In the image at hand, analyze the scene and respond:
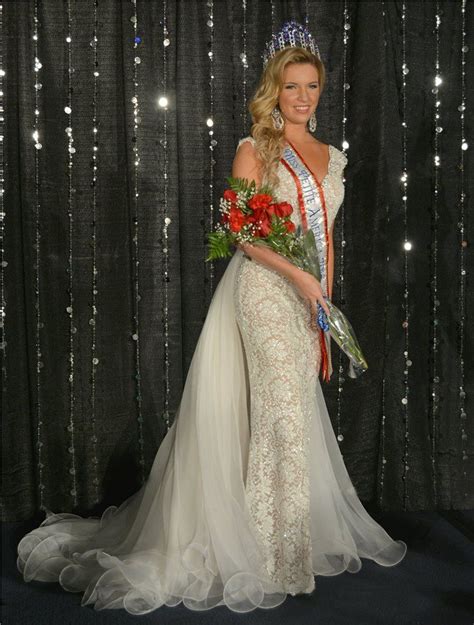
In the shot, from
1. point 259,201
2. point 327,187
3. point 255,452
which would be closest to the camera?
point 259,201

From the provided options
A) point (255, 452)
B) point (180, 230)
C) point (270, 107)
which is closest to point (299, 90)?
point (270, 107)

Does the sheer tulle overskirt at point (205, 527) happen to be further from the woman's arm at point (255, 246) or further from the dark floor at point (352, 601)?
the woman's arm at point (255, 246)

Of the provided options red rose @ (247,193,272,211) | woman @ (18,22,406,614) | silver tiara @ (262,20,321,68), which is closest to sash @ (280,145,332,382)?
woman @ (18,22,406,614)

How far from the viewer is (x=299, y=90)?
316 cm

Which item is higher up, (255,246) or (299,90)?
(299,90)

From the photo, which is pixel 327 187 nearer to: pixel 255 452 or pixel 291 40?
pixel 291 40

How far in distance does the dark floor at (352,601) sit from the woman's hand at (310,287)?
3.51ft

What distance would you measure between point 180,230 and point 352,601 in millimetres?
1927

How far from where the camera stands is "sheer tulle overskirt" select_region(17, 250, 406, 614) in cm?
296

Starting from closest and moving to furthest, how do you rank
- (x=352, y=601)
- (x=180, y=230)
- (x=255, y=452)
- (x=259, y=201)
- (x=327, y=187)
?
1. (x=259, y=201)
2. (x=352, y=601)
3. (x=255, y=452)
4. (x=327, y=187)
5. (x=180, y=230)

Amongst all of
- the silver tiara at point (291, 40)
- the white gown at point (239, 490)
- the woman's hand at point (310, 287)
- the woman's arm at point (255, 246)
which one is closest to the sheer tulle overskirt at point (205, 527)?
the white gown at point (239, 490)

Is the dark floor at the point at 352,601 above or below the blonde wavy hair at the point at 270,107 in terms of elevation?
below

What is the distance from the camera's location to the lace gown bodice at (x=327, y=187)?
3.13m

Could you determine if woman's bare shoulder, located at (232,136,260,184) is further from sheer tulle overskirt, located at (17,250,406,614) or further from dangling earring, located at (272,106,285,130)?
sheer tulle overskirt, located at (17,250,406,614)
